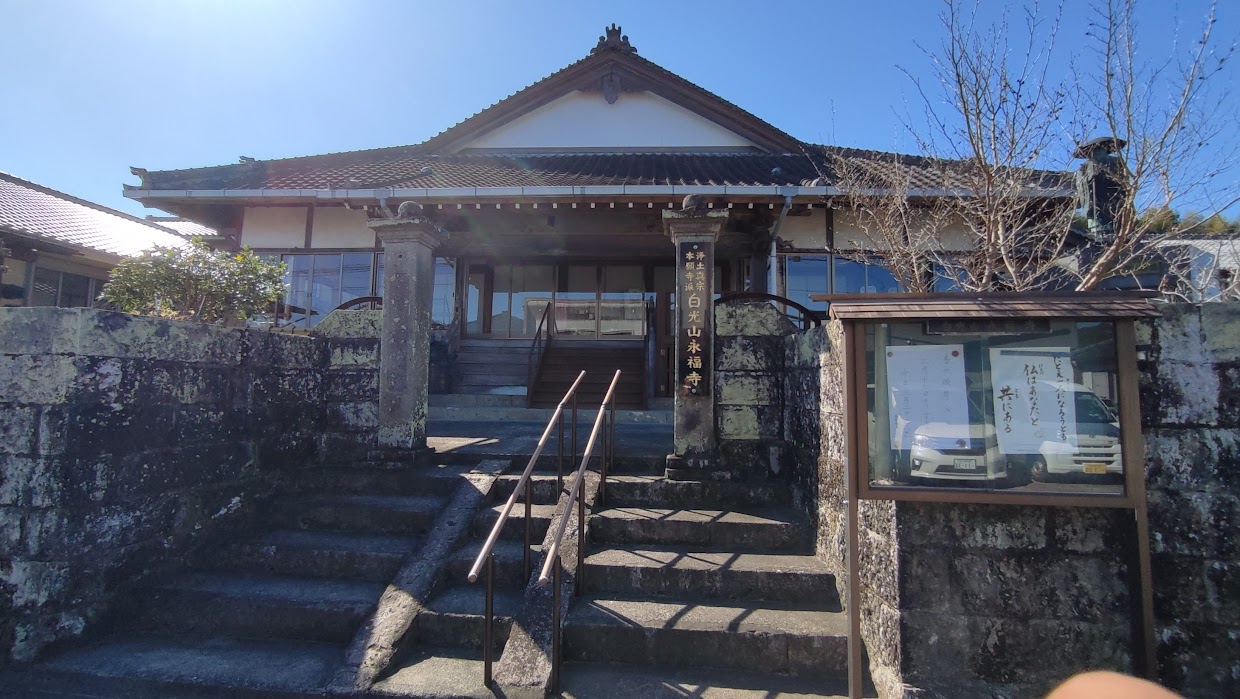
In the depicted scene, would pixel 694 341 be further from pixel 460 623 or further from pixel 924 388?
pixel 460 623

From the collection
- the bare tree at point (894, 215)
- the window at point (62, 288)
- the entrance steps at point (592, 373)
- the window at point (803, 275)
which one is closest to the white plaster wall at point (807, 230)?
the window at point (803, 275)

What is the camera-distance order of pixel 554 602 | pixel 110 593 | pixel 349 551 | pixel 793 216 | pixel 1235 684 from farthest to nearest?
pixel 793 216 < pixel 349 551 < pixel 110 593 < pixel 554 602 < pixel 1235 684

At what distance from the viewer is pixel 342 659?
10.4 feet

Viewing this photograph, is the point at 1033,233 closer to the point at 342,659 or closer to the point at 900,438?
the point at 900,438

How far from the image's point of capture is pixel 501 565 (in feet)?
12.2

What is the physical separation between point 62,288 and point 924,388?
14.1 metres

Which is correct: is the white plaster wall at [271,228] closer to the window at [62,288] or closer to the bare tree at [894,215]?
the window at [62,288]

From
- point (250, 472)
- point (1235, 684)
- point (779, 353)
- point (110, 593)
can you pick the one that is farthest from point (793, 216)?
point (110, 593)

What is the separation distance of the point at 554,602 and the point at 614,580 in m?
0.68

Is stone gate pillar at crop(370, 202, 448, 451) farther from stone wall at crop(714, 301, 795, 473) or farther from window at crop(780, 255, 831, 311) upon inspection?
window at crop(780, 255, 831, 311)

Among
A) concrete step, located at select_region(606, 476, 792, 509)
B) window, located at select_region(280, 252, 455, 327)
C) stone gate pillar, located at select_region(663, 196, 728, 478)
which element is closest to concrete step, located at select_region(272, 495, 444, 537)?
concrete step, located at select_region(606, 476, 792, 509)

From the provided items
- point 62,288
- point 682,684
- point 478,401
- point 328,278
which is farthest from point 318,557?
point 62,288

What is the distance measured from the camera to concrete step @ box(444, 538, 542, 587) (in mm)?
3703

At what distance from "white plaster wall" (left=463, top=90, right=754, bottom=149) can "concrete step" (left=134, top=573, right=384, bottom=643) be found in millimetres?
9625
